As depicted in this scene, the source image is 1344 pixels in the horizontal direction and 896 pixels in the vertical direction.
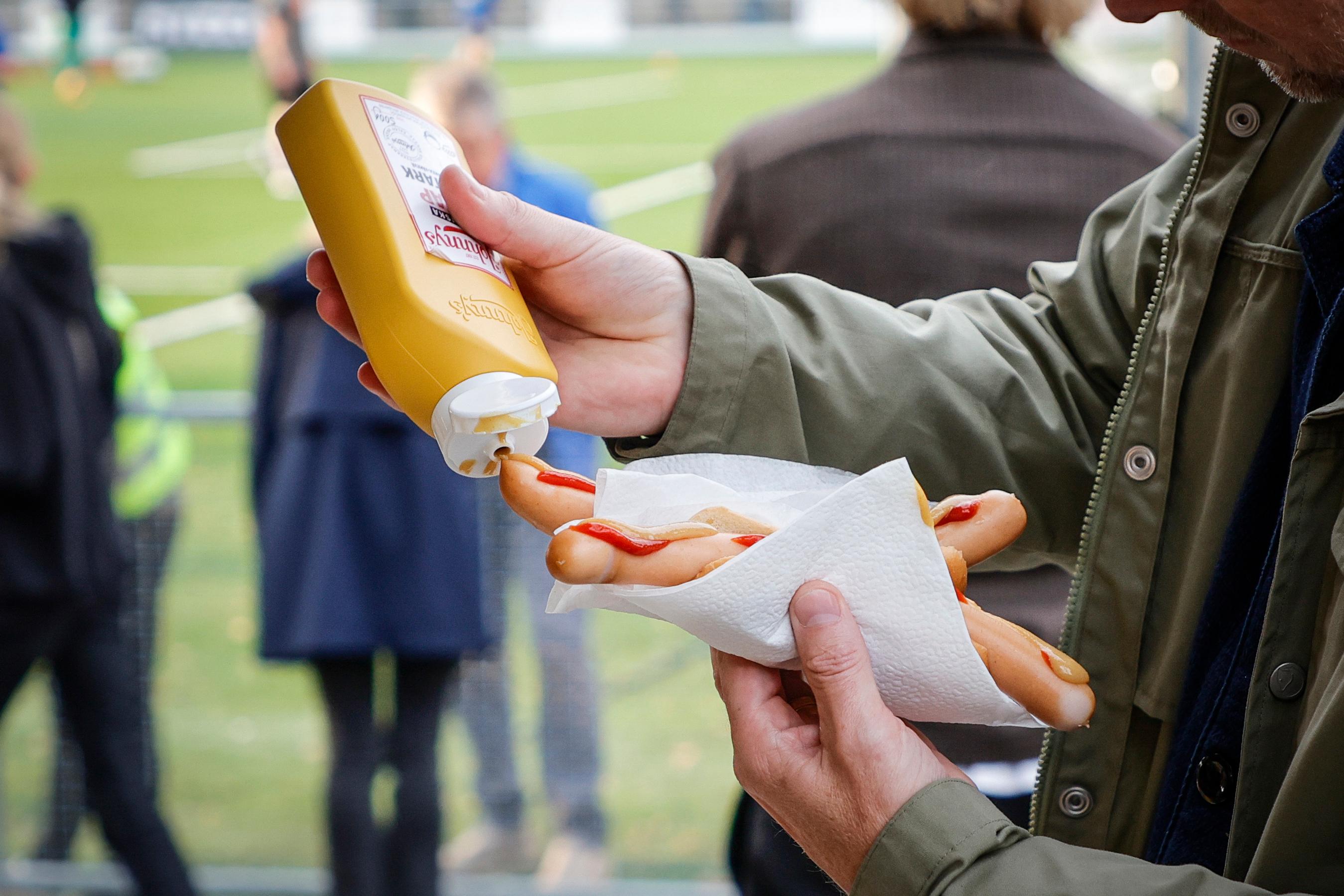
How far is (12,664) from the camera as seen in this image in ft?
10.4

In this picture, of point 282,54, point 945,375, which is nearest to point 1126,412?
point 945,375

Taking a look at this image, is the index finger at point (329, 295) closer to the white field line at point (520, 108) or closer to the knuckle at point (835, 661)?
the knuckle at point (835, 661)

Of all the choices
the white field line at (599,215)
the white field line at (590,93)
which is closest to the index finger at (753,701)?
the white field line at (599,215)

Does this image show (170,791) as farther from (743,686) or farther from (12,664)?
(743,686)

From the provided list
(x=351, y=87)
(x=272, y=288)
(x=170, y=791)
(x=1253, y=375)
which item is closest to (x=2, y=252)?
(x=272, y=288)

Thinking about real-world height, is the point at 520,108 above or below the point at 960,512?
below

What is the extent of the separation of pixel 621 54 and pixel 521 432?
82.4 feet

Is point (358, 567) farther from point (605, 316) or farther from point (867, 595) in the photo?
point (867, 595)

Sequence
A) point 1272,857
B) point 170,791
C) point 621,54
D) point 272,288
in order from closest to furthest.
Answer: point 1272,857 → point 272,288 → point 170,791 → point 621,54

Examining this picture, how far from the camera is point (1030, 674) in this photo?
1037mm

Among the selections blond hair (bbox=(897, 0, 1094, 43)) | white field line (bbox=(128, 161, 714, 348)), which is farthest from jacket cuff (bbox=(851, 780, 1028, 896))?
white field line (bbox=(128, 161, 714, 348))

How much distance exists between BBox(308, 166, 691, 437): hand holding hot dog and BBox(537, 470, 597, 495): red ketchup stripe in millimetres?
100

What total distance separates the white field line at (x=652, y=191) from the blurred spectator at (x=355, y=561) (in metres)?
13.5

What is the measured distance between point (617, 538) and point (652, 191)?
1863 cm
